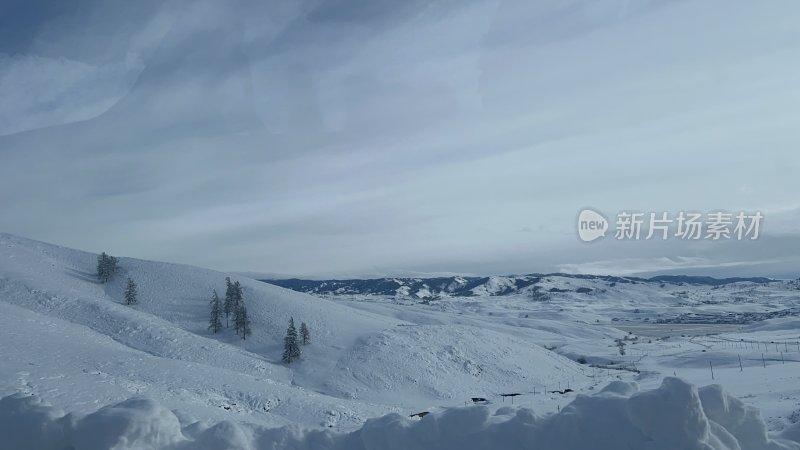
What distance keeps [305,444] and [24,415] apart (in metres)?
6.28

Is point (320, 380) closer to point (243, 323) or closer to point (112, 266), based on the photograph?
point (243, 323)

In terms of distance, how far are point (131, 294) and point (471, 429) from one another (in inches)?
2599

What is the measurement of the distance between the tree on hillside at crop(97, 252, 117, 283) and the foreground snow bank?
6971 cm

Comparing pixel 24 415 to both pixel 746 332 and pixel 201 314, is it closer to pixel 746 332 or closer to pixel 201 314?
pixel 201 314

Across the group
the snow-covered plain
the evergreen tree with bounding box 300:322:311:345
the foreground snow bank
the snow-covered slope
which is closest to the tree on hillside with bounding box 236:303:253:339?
the snow-covered slope

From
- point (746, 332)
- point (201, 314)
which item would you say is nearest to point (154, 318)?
point (201, 314)

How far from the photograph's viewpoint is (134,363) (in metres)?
39.6

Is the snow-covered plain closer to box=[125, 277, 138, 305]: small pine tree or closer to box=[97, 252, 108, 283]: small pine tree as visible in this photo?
box=[97, 252, 108, 283]: small pine tree

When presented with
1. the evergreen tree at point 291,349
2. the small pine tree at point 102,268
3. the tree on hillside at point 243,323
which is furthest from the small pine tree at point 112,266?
the evergreen tree at point 291,349

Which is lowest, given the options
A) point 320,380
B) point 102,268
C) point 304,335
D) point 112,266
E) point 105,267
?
point 320,380


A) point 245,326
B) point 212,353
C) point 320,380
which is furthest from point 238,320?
point 320,380

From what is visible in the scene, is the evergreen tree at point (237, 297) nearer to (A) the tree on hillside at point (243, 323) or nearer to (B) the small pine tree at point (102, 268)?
(A) the tree on hillside at point (243, 323)

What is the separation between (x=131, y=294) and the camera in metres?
67.6

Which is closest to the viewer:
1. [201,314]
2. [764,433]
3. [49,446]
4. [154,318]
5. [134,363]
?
[49,446]
